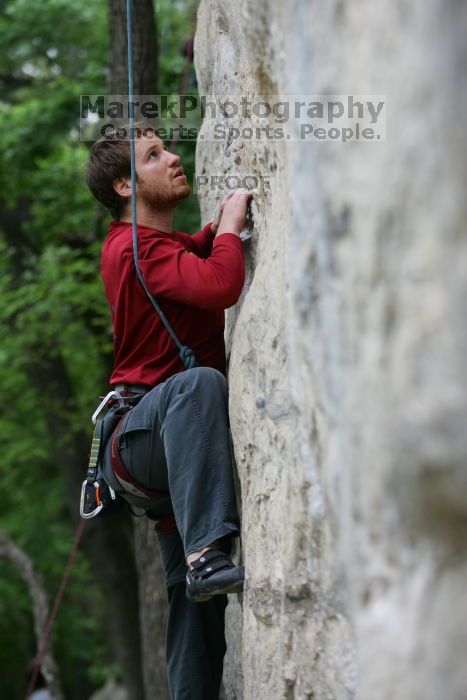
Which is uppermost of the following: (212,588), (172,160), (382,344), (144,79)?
(144,79)

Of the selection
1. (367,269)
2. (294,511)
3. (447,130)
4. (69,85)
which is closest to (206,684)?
(294,511)

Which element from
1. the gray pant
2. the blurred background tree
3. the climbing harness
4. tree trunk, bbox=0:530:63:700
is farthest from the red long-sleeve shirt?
tree trunk, bbox=0:530:63:700

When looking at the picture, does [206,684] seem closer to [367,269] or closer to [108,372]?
[367,269]

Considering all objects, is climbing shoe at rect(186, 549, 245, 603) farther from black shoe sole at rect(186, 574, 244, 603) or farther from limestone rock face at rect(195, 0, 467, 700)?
limestone rock face at rect(195, 0, 467, 700)

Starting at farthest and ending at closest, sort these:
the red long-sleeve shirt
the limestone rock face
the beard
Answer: the beard → the red long-sleeve shirt → the limestone rock face

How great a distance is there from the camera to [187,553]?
12.4 feet

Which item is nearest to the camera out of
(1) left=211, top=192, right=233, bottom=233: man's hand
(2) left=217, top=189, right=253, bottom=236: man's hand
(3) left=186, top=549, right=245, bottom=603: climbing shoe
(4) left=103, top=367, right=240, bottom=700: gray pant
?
(3) left=186, top=549, right=245, bottom=603: climbing shoe

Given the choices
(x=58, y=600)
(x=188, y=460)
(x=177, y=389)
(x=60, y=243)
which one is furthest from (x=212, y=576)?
(x=60, y=243)

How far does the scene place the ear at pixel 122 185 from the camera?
14.6 ft

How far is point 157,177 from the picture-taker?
442 centimetres

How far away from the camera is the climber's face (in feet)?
14.4

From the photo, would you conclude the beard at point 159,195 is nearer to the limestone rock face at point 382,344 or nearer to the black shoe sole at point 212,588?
the limestone rock face at point 382,344

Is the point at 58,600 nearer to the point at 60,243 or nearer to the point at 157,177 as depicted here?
the point at 157,177

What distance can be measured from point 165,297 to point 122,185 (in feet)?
2.14
